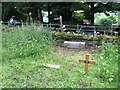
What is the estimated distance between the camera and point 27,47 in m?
4.79

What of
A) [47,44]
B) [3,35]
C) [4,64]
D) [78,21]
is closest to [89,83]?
[4,64]

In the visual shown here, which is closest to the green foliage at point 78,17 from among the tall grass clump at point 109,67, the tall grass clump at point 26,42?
the tall grass clump at point 26,42


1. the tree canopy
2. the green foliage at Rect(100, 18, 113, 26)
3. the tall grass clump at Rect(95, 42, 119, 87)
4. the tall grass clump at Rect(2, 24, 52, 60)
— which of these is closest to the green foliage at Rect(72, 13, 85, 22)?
the tree canopy

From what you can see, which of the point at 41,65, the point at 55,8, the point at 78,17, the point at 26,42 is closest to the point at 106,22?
the point at 78,17

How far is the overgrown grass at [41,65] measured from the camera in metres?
3.44

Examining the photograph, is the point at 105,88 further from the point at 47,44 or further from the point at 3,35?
the point at 3,35

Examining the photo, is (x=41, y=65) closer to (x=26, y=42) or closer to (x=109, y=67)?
(x=26, y=42)

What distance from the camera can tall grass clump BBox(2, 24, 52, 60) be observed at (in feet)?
15.4

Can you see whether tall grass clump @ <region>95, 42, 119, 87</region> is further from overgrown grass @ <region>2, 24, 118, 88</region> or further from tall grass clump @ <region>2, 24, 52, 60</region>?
tall grass clump @ <region>2, 24, 52, 60</region>

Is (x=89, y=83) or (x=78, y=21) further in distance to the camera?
(x=78, y=21)

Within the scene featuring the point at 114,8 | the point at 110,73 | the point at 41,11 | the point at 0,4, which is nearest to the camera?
the point at 110,73

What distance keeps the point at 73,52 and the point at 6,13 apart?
4892mm

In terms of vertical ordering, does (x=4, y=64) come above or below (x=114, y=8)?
below

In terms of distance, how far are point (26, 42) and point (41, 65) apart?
103 centimetres
